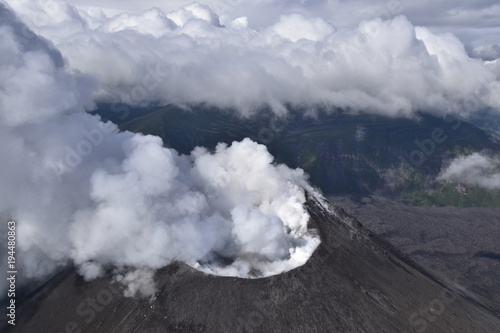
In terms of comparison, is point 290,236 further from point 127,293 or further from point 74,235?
point 74,235

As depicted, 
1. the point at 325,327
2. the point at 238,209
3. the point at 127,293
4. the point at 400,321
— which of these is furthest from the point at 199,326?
the point at 400,321

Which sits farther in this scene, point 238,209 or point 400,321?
point 238,209

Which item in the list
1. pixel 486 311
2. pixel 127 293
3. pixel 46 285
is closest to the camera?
pixel 127 293

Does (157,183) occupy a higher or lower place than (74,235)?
higher

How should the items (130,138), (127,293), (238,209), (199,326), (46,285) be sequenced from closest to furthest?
(199,326), (127,293), (46,285), (238,209), (130,138)

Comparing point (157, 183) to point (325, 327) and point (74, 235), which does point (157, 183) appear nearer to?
point (74, 235)

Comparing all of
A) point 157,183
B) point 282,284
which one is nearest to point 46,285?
point 157,183

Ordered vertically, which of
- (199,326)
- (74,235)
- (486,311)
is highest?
(199,326)
